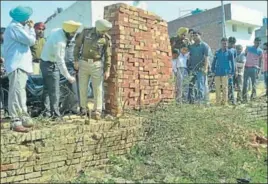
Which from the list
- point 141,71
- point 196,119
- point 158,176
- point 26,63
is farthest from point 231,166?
point 26,63

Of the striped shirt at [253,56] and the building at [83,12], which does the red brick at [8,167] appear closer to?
the striped shirt at [253,56]

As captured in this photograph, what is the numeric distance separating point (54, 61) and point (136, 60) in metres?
1.34

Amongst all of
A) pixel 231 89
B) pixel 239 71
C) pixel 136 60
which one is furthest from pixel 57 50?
pixel 239 71

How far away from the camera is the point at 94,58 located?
19.7 ft

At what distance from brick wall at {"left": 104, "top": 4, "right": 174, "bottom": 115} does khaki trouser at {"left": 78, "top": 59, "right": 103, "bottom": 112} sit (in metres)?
0.28

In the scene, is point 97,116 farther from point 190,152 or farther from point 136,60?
point 190,152

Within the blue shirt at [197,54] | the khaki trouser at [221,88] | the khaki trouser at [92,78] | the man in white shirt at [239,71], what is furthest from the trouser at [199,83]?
the khaki trouser at [92,78]

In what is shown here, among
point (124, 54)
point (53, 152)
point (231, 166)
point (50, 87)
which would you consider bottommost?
point (231, 166)

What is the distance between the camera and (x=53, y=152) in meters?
5.01

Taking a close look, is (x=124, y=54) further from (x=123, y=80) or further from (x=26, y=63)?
(x=26, y=63)

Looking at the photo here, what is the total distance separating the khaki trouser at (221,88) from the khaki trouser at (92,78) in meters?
3.45

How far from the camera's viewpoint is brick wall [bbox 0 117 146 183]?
4.68 meters

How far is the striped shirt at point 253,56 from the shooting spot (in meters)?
10.1

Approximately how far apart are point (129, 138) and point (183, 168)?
0.87 metres
